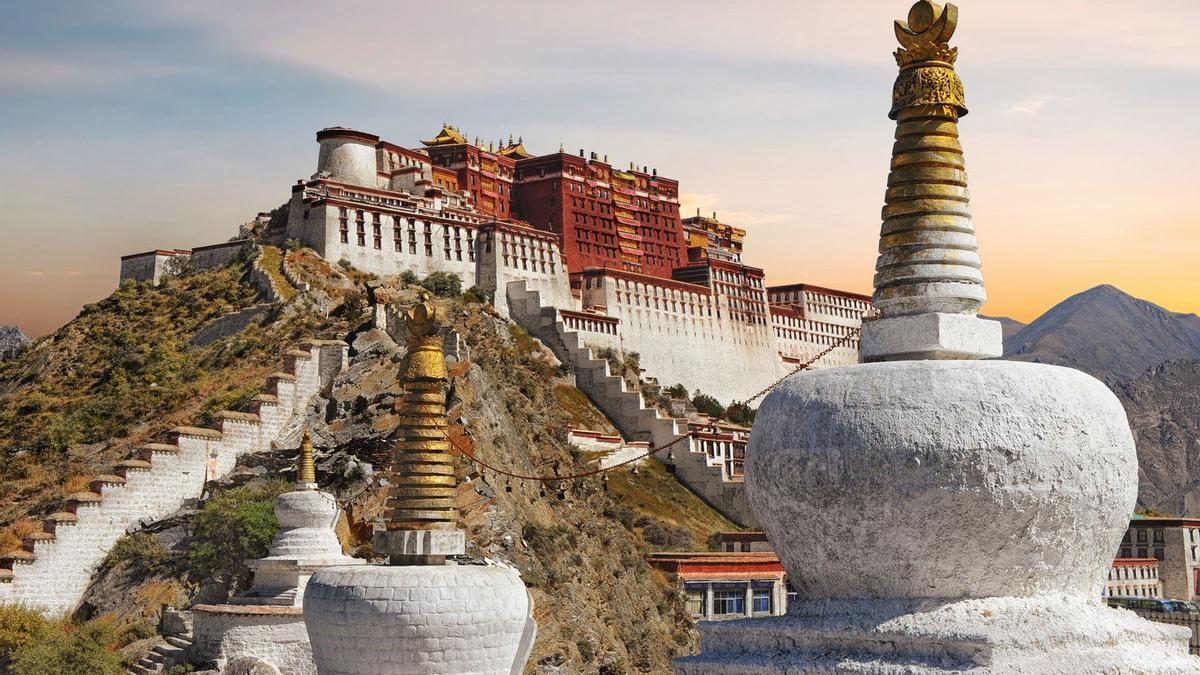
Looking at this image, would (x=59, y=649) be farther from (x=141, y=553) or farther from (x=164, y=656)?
(x=141, y=553)

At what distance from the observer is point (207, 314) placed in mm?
71625

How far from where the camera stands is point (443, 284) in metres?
79.6

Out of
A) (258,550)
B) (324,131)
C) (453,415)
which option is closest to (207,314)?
(324,131)

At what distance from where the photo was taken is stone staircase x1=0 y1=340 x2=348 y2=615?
4303 cm

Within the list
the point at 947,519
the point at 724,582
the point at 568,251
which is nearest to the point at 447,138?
the point at 568,251

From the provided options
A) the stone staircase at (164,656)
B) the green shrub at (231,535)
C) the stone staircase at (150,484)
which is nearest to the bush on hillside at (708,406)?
the stone staircase at (150,484)

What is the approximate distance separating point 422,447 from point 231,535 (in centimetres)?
2278

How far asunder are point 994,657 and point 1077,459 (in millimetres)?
1714

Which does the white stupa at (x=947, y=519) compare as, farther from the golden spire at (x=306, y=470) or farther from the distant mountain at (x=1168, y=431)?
the distant mountain at (x=1168, y=431)

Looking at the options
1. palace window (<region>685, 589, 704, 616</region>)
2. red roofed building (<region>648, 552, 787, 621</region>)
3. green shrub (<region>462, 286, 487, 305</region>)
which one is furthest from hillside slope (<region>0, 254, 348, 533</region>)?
palace window (<region>685, 589, 704, 616</region>)

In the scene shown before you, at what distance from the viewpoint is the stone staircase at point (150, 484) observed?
1694 inches

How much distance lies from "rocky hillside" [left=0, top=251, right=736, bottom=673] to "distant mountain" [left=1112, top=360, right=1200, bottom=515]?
83.3 meters

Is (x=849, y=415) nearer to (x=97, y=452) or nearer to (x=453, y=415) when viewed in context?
(x=453, y=415)

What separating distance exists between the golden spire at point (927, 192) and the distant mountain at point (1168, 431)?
128730 mm
